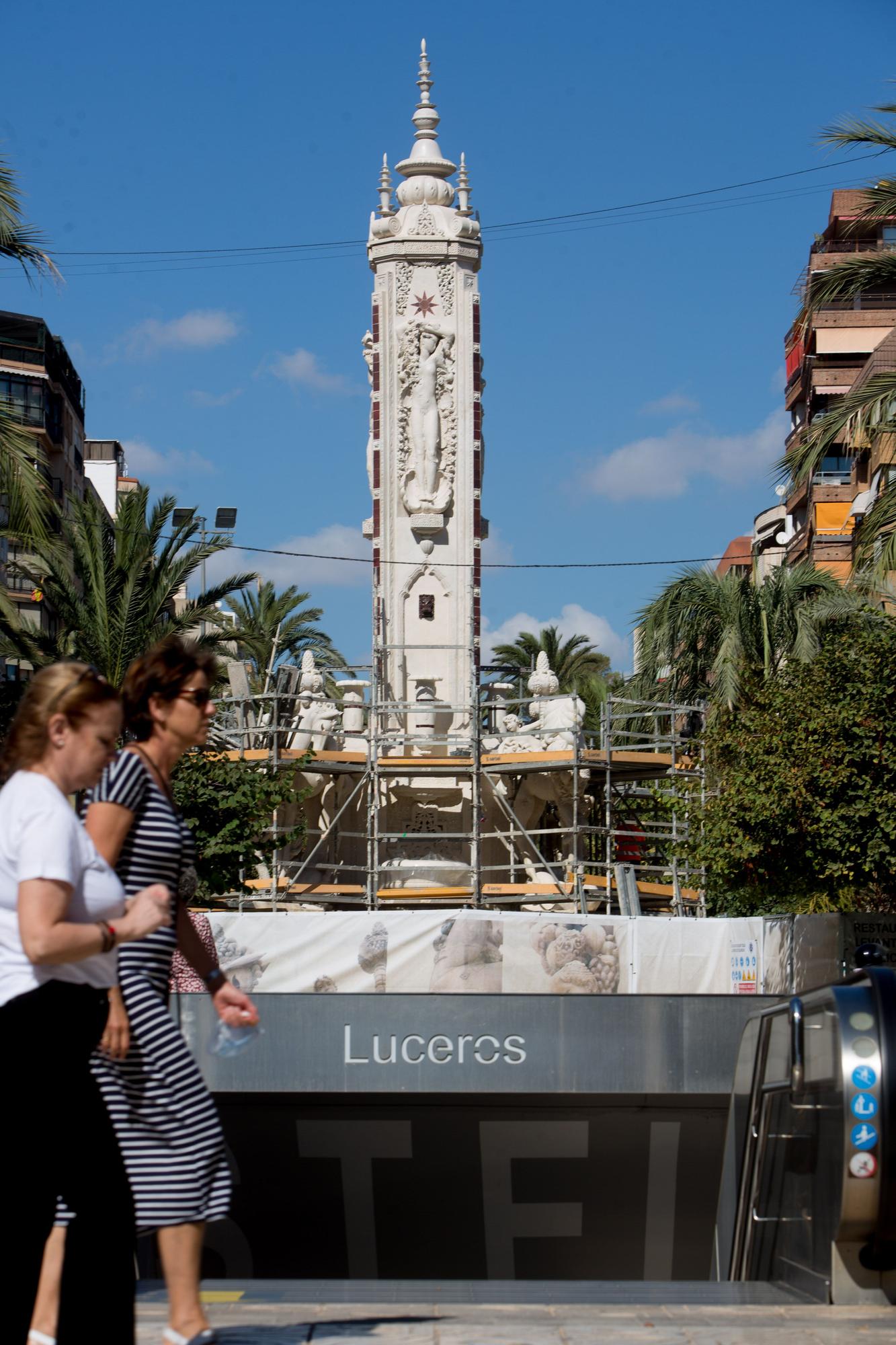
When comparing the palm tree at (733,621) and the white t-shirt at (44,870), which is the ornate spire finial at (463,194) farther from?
the white t-shirt at (44,870)

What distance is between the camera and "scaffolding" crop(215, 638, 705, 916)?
103ft

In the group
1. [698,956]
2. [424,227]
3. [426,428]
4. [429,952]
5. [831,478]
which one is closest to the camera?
[429,952]

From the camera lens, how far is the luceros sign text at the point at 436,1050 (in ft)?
50.2

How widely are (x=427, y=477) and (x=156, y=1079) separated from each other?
2799 cm

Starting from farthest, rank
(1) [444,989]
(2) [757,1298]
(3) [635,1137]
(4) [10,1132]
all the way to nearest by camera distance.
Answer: (1) [444,989] → (3) [635,1137] → (2) [757,1298] → (4) [10,1132]

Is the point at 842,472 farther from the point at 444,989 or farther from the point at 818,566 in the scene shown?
the point at 444,989

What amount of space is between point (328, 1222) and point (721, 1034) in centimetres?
355

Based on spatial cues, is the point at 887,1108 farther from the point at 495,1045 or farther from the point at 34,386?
the point at 34,386

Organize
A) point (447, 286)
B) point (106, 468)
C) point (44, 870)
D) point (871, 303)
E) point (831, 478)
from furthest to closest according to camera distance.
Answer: point (106, 468) < point (871, 303) < point (831, 478) < point (447, 286) < point (44, 870)

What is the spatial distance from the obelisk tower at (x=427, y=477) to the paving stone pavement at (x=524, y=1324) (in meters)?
25.8

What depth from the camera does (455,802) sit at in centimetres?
3259

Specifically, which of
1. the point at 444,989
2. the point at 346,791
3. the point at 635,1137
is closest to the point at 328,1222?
the point at 635,1137

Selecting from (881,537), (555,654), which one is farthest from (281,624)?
(881,537)

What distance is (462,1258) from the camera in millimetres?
13617
